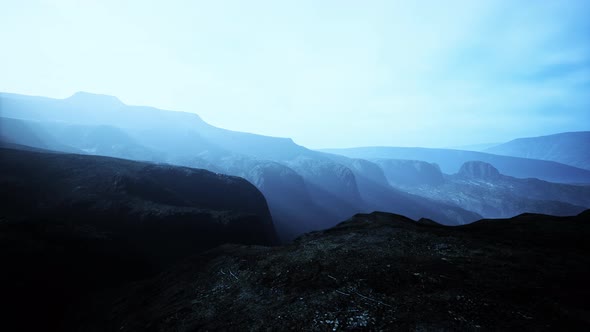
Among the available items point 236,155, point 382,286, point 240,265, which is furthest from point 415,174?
point 382,286

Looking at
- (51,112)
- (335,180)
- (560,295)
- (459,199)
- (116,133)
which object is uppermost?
(51,112)

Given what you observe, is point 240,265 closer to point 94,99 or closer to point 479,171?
point 94,99

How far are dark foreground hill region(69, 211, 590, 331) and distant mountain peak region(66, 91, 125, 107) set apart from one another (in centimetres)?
19190

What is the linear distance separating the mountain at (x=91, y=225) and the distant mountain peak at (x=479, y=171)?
20841cm

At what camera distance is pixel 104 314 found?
39.7 ft

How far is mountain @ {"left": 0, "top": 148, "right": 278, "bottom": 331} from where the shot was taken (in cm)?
1330

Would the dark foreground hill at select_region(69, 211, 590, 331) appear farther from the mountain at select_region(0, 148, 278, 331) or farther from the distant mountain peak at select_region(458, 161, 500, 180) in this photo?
the distant mountain peak at select_region(458, 161, 500, 180)

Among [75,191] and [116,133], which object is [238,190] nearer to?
[75,191]

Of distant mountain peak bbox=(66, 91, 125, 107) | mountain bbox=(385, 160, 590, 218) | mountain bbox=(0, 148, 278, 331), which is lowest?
mountain bbox=(385, 160, 590, 218)

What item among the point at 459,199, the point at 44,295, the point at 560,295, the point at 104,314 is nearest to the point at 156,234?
the point at 44,295

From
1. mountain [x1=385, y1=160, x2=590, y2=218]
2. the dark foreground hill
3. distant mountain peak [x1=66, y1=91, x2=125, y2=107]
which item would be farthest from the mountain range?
distant mountain peak [x1=66, y1=91, x2=125, y2=107]

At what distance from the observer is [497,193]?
138m

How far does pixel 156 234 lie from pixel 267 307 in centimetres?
1906

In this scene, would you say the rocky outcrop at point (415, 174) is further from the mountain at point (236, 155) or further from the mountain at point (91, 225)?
the mountain at point (91, 225)
